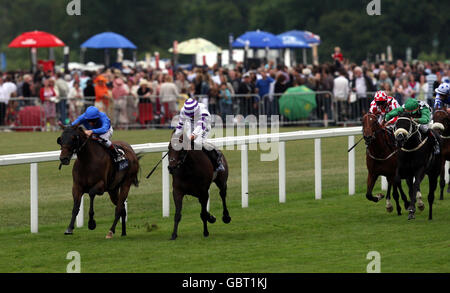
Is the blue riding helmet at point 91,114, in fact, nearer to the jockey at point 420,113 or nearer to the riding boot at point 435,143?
the jockey at point 420,113

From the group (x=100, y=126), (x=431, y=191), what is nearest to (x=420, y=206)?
(x=431, y=191)

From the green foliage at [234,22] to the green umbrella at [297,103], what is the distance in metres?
35.9

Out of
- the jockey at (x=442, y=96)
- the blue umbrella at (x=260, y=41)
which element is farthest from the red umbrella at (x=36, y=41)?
the jockey at (x=442, y=96)

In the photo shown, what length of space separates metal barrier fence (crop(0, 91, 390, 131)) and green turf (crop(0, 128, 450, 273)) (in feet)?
23.9

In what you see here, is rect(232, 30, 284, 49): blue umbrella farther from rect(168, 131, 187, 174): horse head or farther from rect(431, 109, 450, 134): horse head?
rect(168, 131, 187, 174): horse head

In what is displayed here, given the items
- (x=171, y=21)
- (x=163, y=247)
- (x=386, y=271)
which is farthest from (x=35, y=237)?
(x=171, y=21)

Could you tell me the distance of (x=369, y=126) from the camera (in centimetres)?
1310

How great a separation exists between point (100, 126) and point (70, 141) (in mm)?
816

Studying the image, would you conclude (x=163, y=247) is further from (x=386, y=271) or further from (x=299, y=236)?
(x=386, y=271)

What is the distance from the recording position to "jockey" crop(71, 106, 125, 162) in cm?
1231

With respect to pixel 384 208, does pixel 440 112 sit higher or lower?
higher

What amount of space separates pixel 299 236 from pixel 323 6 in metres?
58.7
